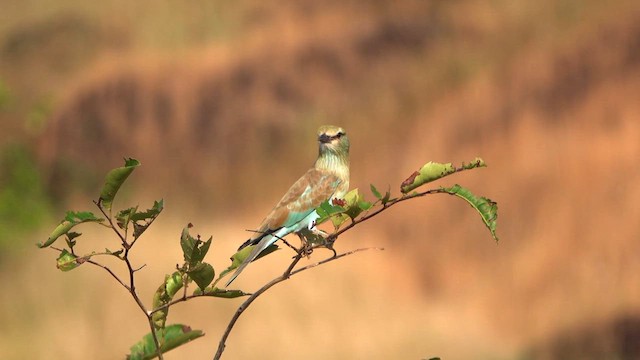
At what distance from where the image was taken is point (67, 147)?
5.25 metres

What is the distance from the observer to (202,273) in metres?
1.15

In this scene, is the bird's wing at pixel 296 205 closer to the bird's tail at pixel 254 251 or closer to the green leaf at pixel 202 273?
the bird's tail at pixel 254 251

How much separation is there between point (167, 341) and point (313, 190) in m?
0.52

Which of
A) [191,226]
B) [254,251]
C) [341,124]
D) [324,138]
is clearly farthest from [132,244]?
[341,124]

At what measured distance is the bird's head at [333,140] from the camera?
1746 millimetres

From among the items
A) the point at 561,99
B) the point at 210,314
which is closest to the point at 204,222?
the point at 210,314

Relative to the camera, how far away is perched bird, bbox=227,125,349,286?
1608 mm

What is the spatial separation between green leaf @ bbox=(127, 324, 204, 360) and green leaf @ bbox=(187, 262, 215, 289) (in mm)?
116

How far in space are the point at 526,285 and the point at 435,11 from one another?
60.2 inches

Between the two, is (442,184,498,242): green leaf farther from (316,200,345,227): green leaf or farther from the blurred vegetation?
the blurred vegetation

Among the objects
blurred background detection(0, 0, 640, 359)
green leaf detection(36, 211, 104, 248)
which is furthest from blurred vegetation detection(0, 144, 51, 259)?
green leaf detection(36, 211, 104, 248)

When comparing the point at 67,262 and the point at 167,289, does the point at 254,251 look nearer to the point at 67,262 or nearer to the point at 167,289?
the point at 167,289

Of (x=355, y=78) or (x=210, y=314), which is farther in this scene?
(x=355, y=78)

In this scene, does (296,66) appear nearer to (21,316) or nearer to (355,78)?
(355,78)
